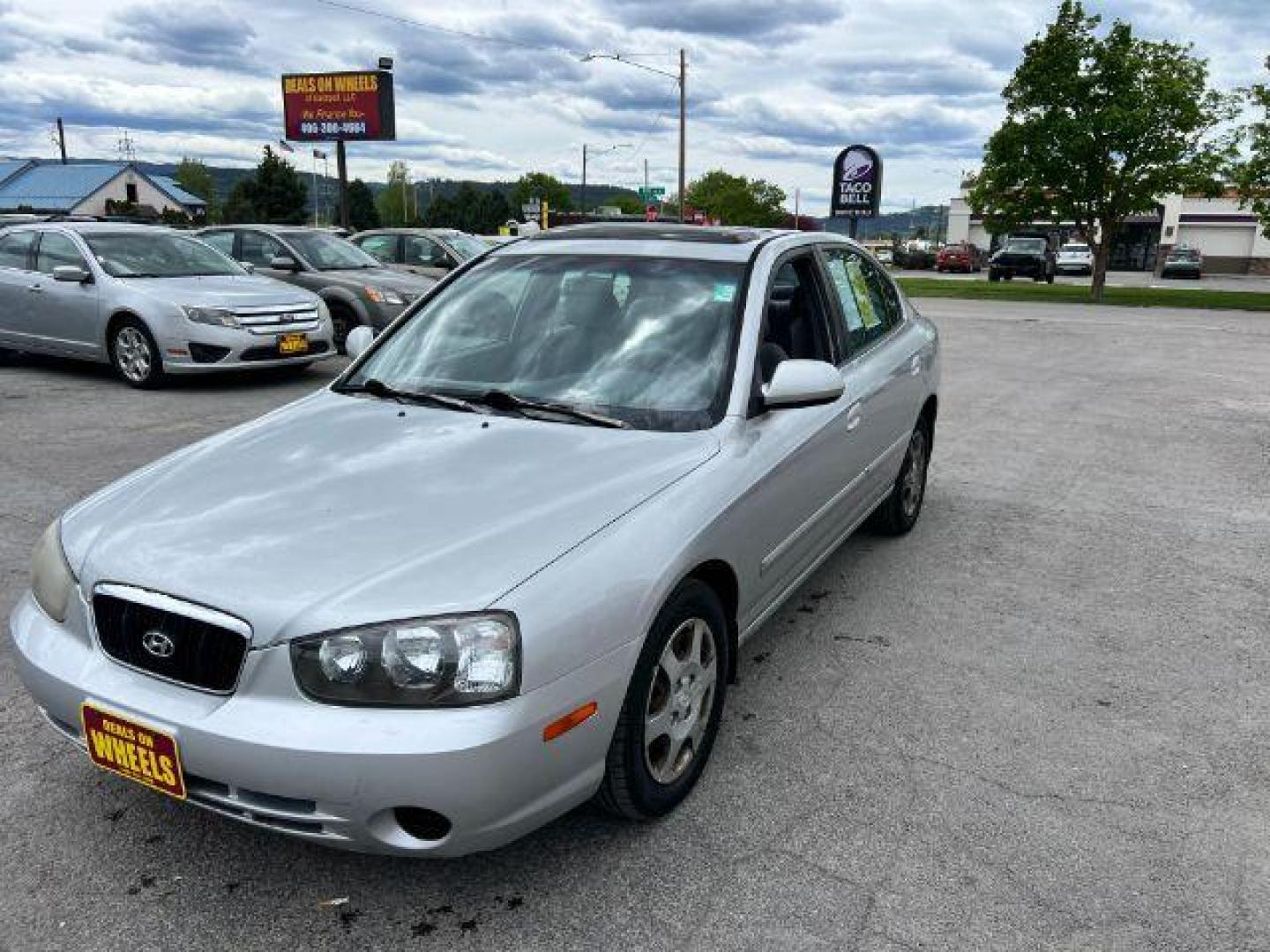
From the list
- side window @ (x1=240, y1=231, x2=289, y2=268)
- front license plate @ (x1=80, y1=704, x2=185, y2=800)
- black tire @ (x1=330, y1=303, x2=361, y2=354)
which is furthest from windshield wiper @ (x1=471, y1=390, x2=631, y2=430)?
side window @ (x1=240, y1=231, x2=289, y2=268)

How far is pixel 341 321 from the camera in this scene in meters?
11.5

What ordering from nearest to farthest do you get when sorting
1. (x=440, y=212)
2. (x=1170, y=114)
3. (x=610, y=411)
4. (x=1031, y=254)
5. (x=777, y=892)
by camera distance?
(x=777, y=892) < (x=610, y=411) < (x=1170, y=114) < (x=1031, y=254) < (x=440, y=212)

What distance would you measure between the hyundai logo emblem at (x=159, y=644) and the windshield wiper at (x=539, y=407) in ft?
4.27

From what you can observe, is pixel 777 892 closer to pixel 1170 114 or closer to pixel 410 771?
pixel 410 771

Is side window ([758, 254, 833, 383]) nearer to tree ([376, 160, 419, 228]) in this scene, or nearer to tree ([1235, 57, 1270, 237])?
tree ([1235, 57, 1270, 237])

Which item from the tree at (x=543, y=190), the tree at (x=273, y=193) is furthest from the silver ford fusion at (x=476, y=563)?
the tree at (x=543, y=190)

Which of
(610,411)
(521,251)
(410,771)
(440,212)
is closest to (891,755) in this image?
(610,411)

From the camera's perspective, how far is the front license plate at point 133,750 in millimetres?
2242

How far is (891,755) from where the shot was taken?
3176 mm

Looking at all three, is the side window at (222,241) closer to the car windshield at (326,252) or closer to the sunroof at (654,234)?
the car windshield at (326,252)

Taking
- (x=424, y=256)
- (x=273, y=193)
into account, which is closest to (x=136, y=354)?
(x=424, y=256)

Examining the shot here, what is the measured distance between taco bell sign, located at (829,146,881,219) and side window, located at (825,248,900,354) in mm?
22745

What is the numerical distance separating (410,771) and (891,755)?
1717mm

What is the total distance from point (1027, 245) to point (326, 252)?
117 feet
